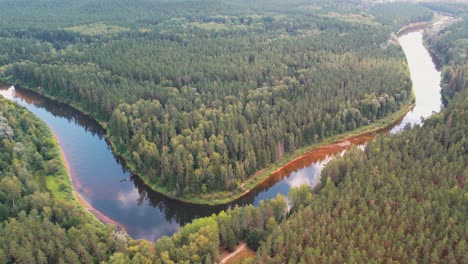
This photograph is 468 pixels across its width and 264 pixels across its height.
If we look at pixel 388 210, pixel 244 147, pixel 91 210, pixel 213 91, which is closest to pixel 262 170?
pixel 244 147

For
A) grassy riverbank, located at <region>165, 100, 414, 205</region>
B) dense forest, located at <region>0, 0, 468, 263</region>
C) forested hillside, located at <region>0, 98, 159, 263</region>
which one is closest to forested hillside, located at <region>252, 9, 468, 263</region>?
dense forest, located at <region>0, 0, 468, 263</region>

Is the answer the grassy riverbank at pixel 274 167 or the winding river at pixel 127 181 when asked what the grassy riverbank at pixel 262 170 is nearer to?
the grassy riverbank at pixel 274 167

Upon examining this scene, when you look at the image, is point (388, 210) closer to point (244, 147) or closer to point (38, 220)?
point (244, 147)

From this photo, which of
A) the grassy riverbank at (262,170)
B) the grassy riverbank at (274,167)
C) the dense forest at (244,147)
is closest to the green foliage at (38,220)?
the dense forest at (244,147)

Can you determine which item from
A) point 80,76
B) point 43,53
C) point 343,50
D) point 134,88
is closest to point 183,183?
point 134,88

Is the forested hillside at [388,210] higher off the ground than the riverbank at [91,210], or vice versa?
the forested hillside at [388,210]

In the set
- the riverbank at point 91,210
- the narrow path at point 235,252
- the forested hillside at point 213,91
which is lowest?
the riverbank at point 91,210

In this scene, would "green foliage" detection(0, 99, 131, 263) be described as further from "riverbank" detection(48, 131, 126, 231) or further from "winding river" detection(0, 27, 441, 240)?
"winding river" detection(0, 27, 441, 240)
